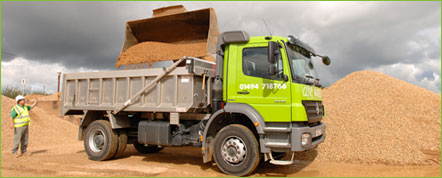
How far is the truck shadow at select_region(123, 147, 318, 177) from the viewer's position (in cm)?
629

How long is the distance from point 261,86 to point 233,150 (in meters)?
1.29

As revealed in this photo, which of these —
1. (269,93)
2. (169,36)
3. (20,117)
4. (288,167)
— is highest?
(169,36)

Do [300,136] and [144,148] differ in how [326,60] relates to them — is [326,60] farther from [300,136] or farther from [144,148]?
[144,148]

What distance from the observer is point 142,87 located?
6.72m

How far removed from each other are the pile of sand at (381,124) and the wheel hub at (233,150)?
9.64ft

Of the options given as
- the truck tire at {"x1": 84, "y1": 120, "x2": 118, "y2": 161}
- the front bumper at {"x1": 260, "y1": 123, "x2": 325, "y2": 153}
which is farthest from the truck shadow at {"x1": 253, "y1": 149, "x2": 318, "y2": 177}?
the truck tire at {"x1": 84, "y1": 120, "x2": 118, "y2": 161}

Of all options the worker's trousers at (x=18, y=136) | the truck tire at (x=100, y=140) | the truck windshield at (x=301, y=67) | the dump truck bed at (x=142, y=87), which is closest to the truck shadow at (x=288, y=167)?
the dump truck bed at (x=142, y=87)

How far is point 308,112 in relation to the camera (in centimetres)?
546

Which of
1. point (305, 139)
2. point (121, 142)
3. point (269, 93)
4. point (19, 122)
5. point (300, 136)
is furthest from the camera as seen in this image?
point (19, 122)

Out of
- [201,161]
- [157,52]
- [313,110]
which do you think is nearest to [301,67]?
[313,110]

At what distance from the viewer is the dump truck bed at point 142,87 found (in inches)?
243

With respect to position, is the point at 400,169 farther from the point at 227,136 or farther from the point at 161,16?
the point at 161,16

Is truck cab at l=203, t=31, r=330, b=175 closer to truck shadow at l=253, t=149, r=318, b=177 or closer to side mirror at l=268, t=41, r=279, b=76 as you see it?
side mirror at l=268, t=41, r=279, b=76

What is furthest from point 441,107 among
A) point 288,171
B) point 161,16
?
point 161,16
